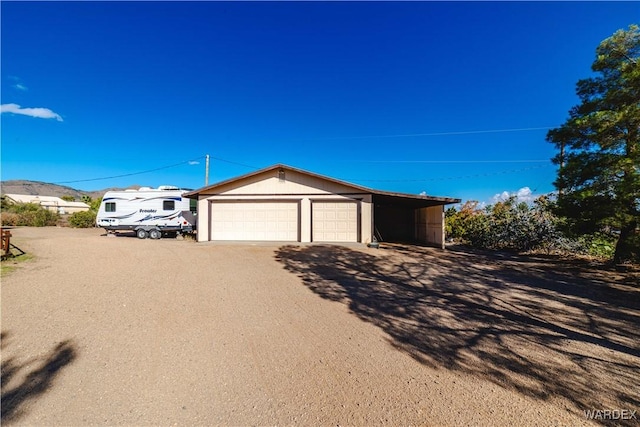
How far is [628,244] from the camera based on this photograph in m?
6.84

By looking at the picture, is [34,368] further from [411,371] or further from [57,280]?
[57,280]

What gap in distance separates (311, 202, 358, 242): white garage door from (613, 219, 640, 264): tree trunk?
27.8ft

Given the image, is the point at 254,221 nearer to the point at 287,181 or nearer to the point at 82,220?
the point at 287,181

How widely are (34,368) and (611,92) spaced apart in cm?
1303

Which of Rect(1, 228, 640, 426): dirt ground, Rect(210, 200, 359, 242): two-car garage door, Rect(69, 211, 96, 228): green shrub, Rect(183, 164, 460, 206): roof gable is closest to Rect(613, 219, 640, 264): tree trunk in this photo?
Rect(1, 228, 640, 426): dirt ground

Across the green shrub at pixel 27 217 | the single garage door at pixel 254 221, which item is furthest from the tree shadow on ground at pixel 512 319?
the green shrub at pixel 27 217

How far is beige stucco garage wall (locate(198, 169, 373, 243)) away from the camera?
42.0ft

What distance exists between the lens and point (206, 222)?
1327cm

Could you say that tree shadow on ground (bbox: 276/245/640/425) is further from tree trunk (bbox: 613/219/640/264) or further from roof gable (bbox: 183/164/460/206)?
roof gable (bbox: 183/164/460/206)

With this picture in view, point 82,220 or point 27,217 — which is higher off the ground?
point 27,217

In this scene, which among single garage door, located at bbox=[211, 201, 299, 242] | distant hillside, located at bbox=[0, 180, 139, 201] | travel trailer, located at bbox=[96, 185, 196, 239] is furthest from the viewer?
distant hillside, located at bbox=[0, 180, 139, 201]

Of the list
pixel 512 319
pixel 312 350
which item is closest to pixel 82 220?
pixel 312 350

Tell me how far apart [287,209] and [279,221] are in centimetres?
69

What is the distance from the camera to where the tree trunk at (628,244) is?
260 inches
